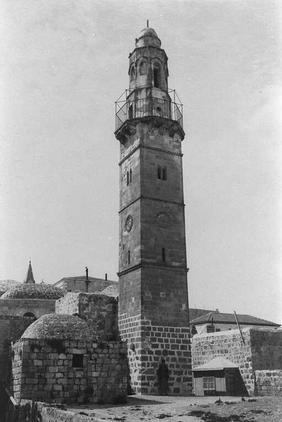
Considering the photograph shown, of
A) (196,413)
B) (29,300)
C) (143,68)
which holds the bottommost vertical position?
(196,413)

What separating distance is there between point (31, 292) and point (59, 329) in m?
11.9

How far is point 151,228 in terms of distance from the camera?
71.6 ft

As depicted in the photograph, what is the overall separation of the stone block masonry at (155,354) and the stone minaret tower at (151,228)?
0.13 ft

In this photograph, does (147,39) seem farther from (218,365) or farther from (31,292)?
(218,365)

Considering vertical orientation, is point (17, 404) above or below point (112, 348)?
below

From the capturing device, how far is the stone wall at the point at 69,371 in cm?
1436

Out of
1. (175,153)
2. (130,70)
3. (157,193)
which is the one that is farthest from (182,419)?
(130,70)

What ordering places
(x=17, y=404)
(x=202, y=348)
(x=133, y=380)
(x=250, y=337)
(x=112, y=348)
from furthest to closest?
(x=202, y=348) < (x=250, y=337) < (x=133, y=380) < (x=112, y=348) < (x=17, y=404)

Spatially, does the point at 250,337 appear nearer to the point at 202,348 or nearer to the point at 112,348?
the point at 202,348

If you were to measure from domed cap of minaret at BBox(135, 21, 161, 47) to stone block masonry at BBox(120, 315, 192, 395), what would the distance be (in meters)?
14.9

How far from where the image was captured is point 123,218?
2355 cm

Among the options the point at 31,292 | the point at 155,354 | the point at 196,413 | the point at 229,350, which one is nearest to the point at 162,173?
the point at 155,354

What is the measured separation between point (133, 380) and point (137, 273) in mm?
4622

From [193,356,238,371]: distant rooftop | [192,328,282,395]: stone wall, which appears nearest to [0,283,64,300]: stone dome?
[193,356,238,371]: distant rooftop
